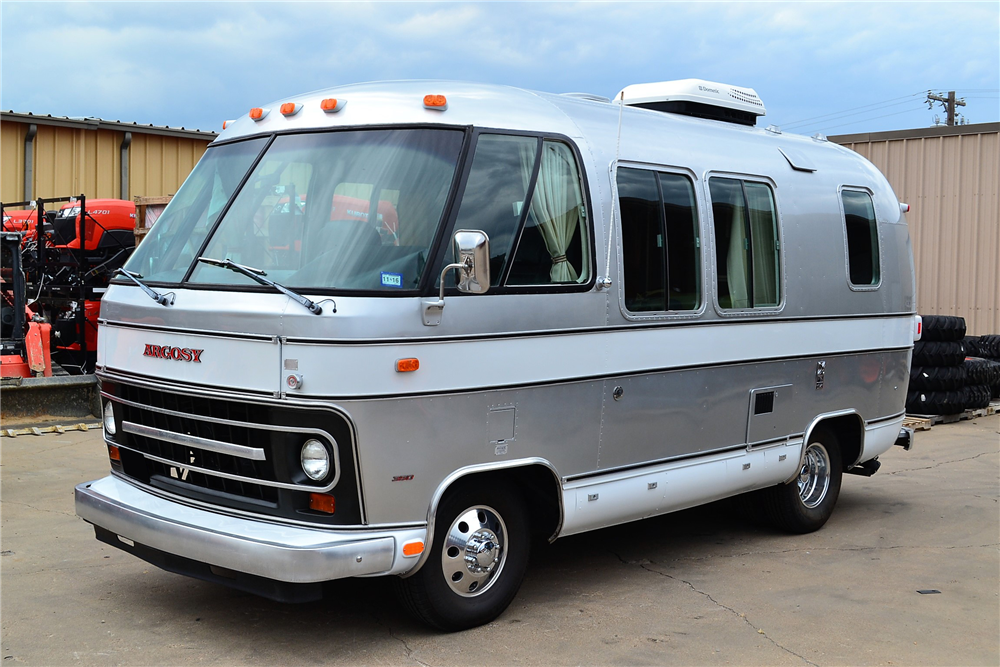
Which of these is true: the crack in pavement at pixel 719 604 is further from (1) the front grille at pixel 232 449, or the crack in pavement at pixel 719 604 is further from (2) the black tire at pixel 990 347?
(2) the black tire at pixel 990 347

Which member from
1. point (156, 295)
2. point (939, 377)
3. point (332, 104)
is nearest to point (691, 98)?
point (332, 104)

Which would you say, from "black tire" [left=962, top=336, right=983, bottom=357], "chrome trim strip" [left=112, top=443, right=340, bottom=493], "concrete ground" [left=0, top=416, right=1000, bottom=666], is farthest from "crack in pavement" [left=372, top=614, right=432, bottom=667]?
"black tire" [left=962, top=336, right=983, bottom=357]

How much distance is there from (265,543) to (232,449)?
540 millimetres

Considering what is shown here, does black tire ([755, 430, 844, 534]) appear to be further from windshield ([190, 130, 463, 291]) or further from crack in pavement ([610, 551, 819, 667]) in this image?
windshield ([190, 130, 463, 291])

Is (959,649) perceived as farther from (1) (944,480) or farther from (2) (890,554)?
(1) (944,480)

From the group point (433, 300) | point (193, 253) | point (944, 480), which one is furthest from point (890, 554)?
point (193, 253)

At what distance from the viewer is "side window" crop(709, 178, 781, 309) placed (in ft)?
21.9

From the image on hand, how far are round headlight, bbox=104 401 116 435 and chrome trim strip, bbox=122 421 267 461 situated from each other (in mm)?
220

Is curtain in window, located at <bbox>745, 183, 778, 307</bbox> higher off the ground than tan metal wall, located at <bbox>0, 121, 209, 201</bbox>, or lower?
lower

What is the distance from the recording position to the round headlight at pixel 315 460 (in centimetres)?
472

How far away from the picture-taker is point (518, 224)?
5348mm

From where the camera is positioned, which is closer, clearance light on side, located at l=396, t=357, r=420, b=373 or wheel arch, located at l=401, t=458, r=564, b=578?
clearance light on side, located at l=396, t=357, r=420, b=373

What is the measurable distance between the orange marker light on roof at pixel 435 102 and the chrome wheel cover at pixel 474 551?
2.11 metres

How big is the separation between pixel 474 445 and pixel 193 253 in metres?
1.85
